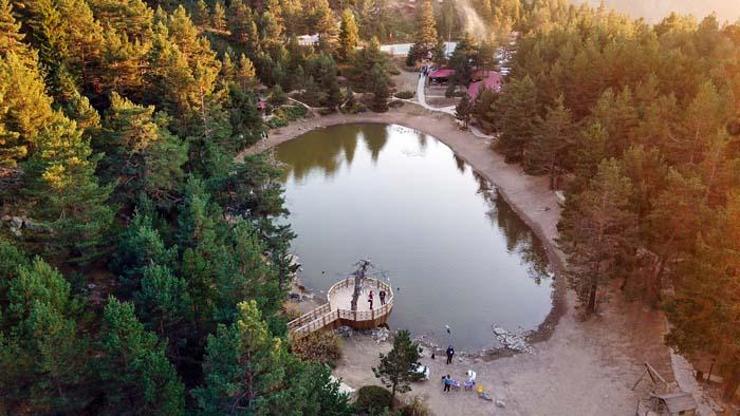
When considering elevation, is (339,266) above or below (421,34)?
below

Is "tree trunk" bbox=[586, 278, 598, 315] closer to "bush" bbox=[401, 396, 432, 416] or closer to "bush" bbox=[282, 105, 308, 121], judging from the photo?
"bush" bbox=[401, 396, 432, 416]

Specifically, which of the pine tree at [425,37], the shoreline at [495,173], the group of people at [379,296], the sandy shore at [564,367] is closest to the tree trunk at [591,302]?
the sandy shore at [564,367]

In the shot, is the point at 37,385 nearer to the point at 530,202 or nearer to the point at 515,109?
the point at 530,202

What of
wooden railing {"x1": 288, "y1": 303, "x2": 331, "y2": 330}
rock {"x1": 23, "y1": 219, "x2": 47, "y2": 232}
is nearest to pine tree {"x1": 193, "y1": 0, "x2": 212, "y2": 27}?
rock {"x1": 23, "y1": 219, "x2": 47, "y2": 232}

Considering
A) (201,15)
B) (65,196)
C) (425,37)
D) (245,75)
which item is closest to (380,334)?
(65,196)

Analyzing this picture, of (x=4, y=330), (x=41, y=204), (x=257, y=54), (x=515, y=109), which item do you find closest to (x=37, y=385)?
(x=4, y=330)

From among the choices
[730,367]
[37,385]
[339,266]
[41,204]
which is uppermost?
[41,204]

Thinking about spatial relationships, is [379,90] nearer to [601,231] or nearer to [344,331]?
[601,231]
